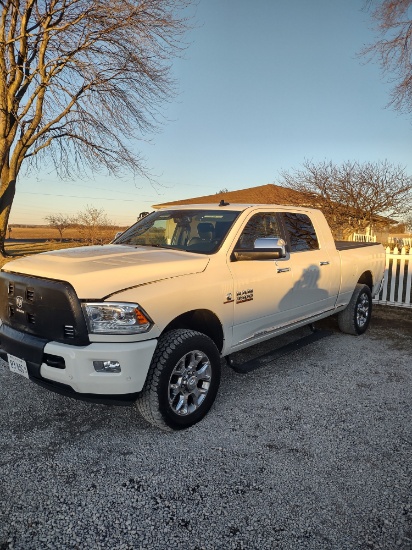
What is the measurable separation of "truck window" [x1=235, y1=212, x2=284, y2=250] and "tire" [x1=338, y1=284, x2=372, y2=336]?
2.20 meters

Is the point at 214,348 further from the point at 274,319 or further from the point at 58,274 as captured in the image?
the point at 58,274

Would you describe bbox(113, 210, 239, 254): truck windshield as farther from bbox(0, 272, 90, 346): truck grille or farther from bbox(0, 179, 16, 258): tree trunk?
bbox(0, 179, 16, 258): tree trunk

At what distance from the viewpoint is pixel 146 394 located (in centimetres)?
299

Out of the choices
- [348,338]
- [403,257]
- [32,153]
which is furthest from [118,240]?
[32,153]

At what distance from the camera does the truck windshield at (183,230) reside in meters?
3.93

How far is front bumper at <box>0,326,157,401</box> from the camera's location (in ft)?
9.02

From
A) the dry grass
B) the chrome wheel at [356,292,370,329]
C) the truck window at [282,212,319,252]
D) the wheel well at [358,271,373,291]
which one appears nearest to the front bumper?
the truck window at [282,212,319,252]

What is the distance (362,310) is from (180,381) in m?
4.10

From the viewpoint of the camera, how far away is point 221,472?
267cm

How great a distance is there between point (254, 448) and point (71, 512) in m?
1.34

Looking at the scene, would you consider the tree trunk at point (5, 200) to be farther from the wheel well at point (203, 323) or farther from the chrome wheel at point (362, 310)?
the wheel well at point (203, 323)

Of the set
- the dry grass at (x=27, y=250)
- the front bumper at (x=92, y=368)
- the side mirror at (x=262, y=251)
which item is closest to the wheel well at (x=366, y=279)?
the side mirror at (x=262, y=251)

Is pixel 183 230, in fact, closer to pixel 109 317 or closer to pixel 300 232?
pixel 300 232

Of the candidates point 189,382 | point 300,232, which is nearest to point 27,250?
point 300,232
